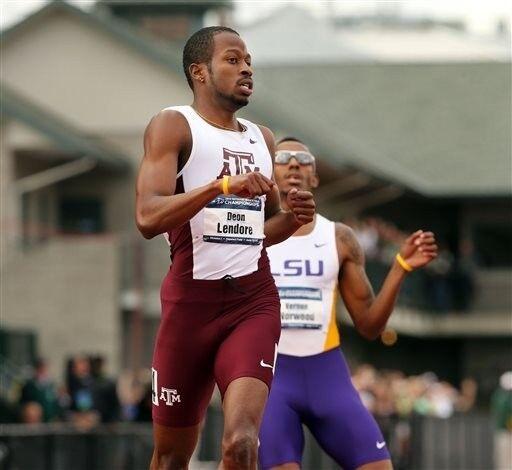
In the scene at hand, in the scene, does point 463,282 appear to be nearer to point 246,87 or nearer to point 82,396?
point 82,396

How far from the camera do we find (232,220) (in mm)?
10336

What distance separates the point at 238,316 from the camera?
10422mm

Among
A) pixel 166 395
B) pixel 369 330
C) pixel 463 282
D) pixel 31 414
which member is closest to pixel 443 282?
pixel 463 282

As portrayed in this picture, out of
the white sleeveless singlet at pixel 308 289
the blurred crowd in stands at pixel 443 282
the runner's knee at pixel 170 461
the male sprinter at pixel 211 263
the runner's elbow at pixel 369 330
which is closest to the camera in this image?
the male sprinter at pixel 211 263

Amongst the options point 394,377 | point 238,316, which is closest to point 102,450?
point 238,316

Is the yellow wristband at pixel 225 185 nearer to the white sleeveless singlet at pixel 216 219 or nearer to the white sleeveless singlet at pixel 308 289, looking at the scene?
the white sleeveless singlet at pixel 216 219

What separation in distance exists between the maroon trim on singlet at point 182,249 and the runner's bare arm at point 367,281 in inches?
83.4

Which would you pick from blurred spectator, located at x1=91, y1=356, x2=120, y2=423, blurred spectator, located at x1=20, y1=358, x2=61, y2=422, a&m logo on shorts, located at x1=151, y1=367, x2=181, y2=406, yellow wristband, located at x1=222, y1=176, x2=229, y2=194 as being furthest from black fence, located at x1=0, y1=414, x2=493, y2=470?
yellow wristband, located at x1=222, y1=176, x2=229, y2=194

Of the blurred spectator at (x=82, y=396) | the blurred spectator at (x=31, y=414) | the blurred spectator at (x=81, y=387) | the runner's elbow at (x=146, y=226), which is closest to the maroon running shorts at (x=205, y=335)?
the runner's elbow at (x=146, y=226)

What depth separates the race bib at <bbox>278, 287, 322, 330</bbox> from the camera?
12.6 meters

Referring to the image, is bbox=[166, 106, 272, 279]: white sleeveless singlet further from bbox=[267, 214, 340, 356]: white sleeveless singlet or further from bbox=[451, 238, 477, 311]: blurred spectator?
Answer: bbox=[451, 238, 477, 311]: blurred spectator

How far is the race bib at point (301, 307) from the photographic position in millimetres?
12602

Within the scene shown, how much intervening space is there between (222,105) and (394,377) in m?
25.4

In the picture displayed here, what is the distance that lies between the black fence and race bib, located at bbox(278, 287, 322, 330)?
8.24 m
